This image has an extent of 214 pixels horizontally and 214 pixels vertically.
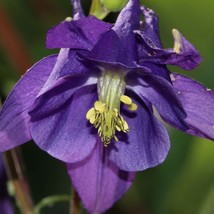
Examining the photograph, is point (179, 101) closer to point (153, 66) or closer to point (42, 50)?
point (153, 66)

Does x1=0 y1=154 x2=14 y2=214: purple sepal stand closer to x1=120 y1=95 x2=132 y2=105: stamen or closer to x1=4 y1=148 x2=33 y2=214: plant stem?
x1=4 y1=148 x2=33 y2=214: plant stem

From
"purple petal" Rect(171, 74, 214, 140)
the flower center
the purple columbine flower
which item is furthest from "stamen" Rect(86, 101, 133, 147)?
the purple columbine flower

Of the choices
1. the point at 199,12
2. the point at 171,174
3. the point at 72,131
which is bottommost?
the point at 171,174

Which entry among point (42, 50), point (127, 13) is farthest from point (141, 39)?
point (42, 50)

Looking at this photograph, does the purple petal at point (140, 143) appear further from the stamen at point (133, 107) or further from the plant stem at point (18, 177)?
the plant stem at point (18, 177)

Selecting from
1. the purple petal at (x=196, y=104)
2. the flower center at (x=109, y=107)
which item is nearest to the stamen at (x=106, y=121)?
the flower center at (x=109, y=107)

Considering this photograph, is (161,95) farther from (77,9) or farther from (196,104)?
(77,9)
